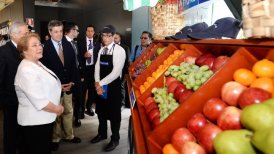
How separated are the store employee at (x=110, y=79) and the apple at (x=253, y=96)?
9.63ft

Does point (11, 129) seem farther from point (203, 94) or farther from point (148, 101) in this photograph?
point (203, 94)

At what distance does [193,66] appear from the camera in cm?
195

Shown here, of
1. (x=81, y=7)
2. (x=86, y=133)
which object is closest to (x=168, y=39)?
(x=86, y=133)

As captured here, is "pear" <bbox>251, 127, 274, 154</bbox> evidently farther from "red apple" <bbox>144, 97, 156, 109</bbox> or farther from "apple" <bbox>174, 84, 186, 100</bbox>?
"red apple" <bbox>144, 97, 156, 109</bbox>

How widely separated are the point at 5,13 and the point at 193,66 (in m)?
18.9

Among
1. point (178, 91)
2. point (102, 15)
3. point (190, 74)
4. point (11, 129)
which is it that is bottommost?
point (11, 129)

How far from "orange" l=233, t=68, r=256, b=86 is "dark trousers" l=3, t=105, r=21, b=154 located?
2.84 m

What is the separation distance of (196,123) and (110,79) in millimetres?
2771

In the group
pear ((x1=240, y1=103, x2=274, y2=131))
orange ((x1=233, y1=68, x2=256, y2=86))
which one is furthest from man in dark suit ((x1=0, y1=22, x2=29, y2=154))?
pear ((x1=240, y1=103, x2=274, y2=131))

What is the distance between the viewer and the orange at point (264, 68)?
1210 mm

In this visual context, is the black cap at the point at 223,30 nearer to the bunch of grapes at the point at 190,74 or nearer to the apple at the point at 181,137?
the bunch of grapes at the point at 190,74

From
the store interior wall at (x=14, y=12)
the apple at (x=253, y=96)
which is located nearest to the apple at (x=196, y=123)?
the apple at (x=253, y=96)

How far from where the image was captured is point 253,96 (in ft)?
3.63

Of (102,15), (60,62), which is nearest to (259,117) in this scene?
(60,62)
